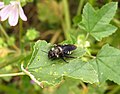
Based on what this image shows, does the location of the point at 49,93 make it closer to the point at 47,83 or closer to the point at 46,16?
the point at 46,16

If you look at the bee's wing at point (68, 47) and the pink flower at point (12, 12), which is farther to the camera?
the pink flower at point (12, 12)

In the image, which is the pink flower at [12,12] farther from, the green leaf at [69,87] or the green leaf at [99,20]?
the green leaf at [69,87]

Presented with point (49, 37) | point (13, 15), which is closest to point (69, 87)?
point (49, 37)

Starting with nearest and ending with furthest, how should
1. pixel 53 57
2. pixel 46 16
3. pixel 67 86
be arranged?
pixel 53 57 < pixel 67 86 < pixel 46 16

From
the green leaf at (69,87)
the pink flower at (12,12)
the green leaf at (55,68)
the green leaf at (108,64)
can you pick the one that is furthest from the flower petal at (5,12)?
the green leaf at (69,87)

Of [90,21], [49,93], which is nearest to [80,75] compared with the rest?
[90,21]

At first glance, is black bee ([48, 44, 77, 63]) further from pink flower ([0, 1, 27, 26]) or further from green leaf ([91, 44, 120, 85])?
pink flower ([0, 1, 27, 26])

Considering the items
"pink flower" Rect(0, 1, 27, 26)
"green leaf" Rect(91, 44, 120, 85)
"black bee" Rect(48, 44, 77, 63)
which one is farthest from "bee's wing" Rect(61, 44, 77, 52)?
"pink flower" Rect(0, 1, 27, 26)
